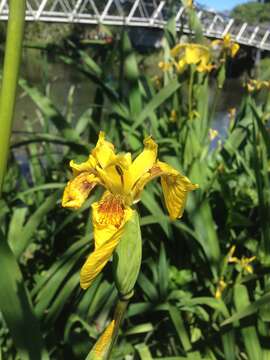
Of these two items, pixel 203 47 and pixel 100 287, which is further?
pixel 203 47

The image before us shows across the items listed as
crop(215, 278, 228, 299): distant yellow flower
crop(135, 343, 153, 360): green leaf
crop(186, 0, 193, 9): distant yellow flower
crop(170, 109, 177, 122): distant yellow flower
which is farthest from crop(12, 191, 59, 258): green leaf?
crop(186, 0, 193, 9): distant yellow flower

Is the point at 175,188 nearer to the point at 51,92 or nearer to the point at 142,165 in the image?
the point at 142,165

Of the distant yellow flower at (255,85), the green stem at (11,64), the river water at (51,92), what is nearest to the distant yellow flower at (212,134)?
the distant yellow flower at (255,85)

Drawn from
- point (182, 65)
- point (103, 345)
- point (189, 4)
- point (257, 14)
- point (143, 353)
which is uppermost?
point (257, 14)

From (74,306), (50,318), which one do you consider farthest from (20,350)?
(74,306)

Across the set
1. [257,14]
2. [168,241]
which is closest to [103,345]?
[168,241]

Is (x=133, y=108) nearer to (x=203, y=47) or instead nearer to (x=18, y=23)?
(x=203, y=47)

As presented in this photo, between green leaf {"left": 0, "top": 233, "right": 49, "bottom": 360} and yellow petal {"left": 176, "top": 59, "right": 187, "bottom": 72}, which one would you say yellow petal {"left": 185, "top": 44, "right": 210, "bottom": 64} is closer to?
yellow petal {"left": 176, "top": 59, "right": 187, "bottom": 72}
